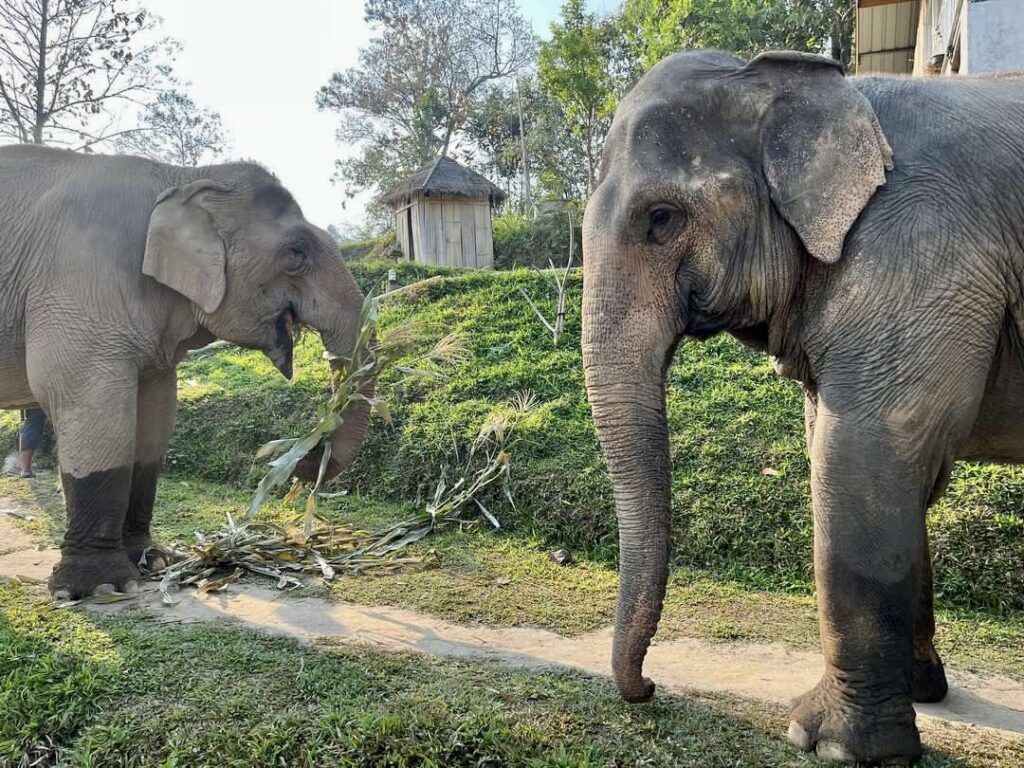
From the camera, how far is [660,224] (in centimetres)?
303

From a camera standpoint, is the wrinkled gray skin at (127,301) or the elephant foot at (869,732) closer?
the elephant foot at (869,732)

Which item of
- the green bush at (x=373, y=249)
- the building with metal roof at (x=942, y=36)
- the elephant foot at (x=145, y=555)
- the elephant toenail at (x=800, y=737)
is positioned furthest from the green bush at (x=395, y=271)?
the elephant toenail at (x=800, y=737)

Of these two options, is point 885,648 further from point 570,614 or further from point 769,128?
point 570,614

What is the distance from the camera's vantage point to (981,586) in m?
4.52

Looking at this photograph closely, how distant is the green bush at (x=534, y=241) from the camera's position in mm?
18109

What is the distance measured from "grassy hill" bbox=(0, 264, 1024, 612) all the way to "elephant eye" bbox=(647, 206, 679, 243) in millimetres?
2687

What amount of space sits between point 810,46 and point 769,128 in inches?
795

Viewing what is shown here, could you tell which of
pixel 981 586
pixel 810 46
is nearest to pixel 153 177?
pixel 981 586

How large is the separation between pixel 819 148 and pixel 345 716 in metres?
2.46

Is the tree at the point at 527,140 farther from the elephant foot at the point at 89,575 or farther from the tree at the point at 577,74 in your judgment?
the elephant foot at the point at 89,575

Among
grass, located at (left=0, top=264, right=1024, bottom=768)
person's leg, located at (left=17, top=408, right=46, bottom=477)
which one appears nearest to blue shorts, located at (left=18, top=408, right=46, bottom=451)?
person's leg, located at (left=17, top=408, right=46, bottom=477)

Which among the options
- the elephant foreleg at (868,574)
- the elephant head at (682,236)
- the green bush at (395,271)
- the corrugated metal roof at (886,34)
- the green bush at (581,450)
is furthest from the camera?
the green bush at (395,271)

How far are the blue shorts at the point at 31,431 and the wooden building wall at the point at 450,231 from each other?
9011 millimetres

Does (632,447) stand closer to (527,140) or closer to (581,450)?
(581,450)
